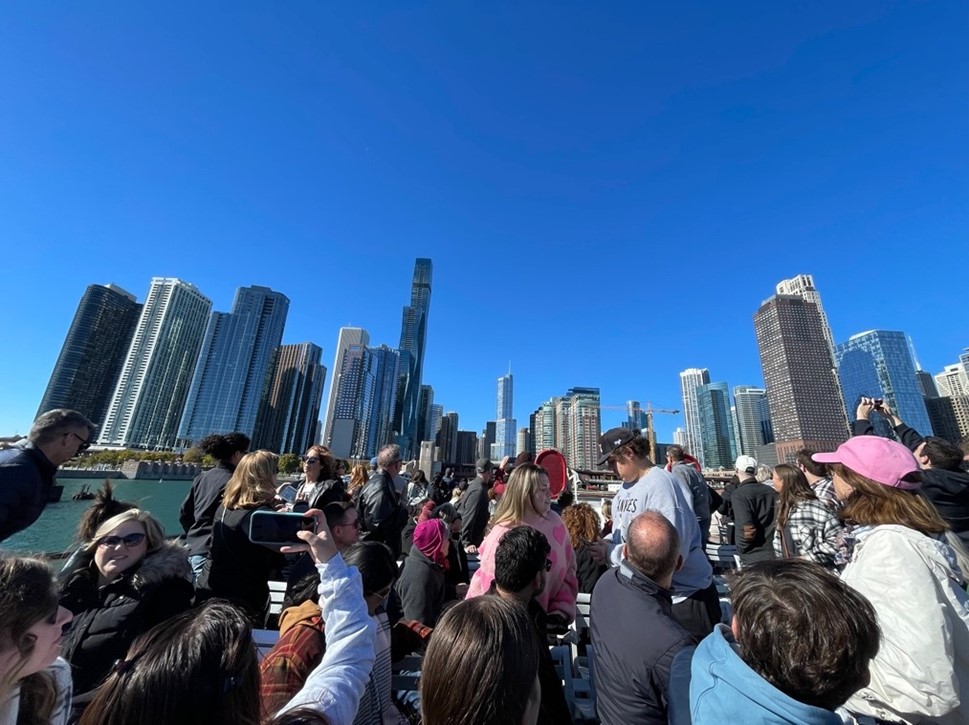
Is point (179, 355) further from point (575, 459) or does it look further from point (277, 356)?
point (575, 459)

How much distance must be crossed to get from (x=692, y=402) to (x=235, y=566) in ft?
638

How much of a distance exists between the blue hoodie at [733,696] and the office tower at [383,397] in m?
143

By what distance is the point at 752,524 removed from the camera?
4.71 metres

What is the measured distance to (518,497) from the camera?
304 centimetres

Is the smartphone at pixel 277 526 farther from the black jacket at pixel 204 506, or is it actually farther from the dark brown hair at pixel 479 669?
the black jacket at pixel 204 506

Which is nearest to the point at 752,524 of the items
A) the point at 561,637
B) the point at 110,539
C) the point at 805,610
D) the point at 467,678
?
the point at 561,637

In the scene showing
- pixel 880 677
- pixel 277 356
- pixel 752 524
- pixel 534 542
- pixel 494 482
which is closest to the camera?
pixel 880 677

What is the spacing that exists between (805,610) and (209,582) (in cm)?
376

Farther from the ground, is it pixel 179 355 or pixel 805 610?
pixel 179 355

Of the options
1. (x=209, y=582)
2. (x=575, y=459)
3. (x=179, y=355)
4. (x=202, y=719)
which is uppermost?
(x=179, y=355)

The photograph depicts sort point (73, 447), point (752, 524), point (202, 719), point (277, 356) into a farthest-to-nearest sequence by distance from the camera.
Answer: point (277, 356) → point (752, 524) → point (73, 447) → point (202, 719)

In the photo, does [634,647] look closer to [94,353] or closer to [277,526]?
[277,526]

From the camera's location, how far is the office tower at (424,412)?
163m

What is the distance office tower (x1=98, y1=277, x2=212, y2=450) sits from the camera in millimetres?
91750
